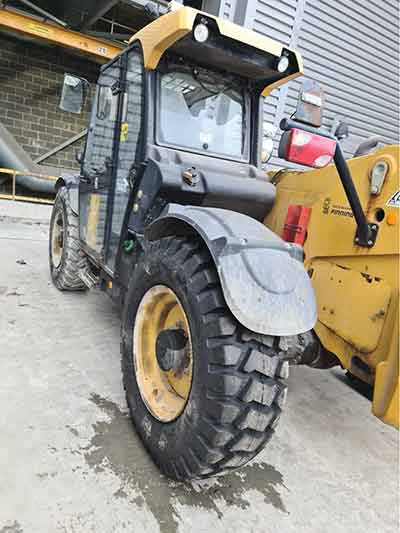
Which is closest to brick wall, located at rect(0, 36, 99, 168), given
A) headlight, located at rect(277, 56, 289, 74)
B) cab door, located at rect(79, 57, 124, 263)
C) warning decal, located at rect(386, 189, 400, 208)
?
cab door, located at rect(79, 57, 124, 263)

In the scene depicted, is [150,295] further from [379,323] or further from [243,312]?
[379,323]

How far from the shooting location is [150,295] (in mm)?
1938

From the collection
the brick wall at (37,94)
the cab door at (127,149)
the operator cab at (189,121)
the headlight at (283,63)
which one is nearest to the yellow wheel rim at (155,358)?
the operator cab at (189,121)

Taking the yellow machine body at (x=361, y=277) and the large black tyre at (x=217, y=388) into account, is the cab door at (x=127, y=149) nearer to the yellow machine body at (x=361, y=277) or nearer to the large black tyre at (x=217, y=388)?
the large black tyre at (x=217, y=388)

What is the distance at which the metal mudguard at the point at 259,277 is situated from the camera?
1431 millimetres

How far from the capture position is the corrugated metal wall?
600 centimetres

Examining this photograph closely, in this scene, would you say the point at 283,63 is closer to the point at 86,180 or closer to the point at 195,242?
the point at 195,242

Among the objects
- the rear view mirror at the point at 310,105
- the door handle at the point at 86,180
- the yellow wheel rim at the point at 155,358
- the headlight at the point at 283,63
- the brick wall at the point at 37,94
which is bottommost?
the yellow wheel rim at the point at 155,358

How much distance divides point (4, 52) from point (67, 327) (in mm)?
8299

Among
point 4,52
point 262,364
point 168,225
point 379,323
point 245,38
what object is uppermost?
point 4,52

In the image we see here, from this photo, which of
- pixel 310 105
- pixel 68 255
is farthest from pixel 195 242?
pixel 68 255

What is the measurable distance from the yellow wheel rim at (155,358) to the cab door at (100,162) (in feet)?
3.66

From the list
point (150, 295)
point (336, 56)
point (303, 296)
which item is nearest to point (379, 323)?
point (303, 296)

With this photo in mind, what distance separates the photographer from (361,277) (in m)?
1.97
